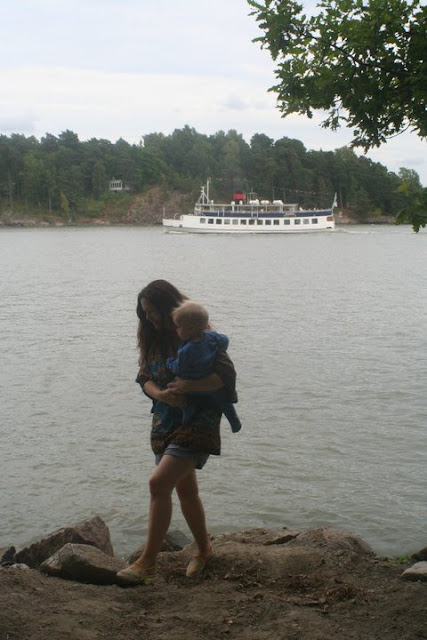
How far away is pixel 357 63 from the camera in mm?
5586

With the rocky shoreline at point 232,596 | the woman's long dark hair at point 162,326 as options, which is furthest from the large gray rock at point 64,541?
the woman's long dark hair at point 162,326

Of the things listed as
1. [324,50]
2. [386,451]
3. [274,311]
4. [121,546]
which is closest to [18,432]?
[121,546]

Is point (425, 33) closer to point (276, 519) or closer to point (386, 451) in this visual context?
point (276, 519)

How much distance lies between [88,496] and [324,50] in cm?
599

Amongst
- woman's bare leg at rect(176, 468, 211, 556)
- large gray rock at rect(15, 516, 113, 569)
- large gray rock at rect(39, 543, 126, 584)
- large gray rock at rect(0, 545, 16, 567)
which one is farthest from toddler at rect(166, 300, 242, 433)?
large gray rock at rect(0, 545, 16, 567)

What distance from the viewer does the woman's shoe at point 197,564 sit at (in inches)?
217

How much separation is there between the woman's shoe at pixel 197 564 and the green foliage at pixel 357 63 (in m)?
3.42

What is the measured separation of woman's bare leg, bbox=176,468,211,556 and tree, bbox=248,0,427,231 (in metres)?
2.35

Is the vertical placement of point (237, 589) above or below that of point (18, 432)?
above

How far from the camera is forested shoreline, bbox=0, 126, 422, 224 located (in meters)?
158

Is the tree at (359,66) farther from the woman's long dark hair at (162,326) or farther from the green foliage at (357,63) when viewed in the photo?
the woman's long dark hair at (162,326)

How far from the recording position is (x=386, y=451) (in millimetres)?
10852

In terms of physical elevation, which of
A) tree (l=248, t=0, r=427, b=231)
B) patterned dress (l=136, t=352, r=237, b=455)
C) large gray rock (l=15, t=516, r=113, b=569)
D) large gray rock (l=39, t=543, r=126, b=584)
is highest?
tree (l=248, t=0, r=427, b=231)

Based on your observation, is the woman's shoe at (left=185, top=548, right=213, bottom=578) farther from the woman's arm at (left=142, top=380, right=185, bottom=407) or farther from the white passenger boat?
the white passenger boat
